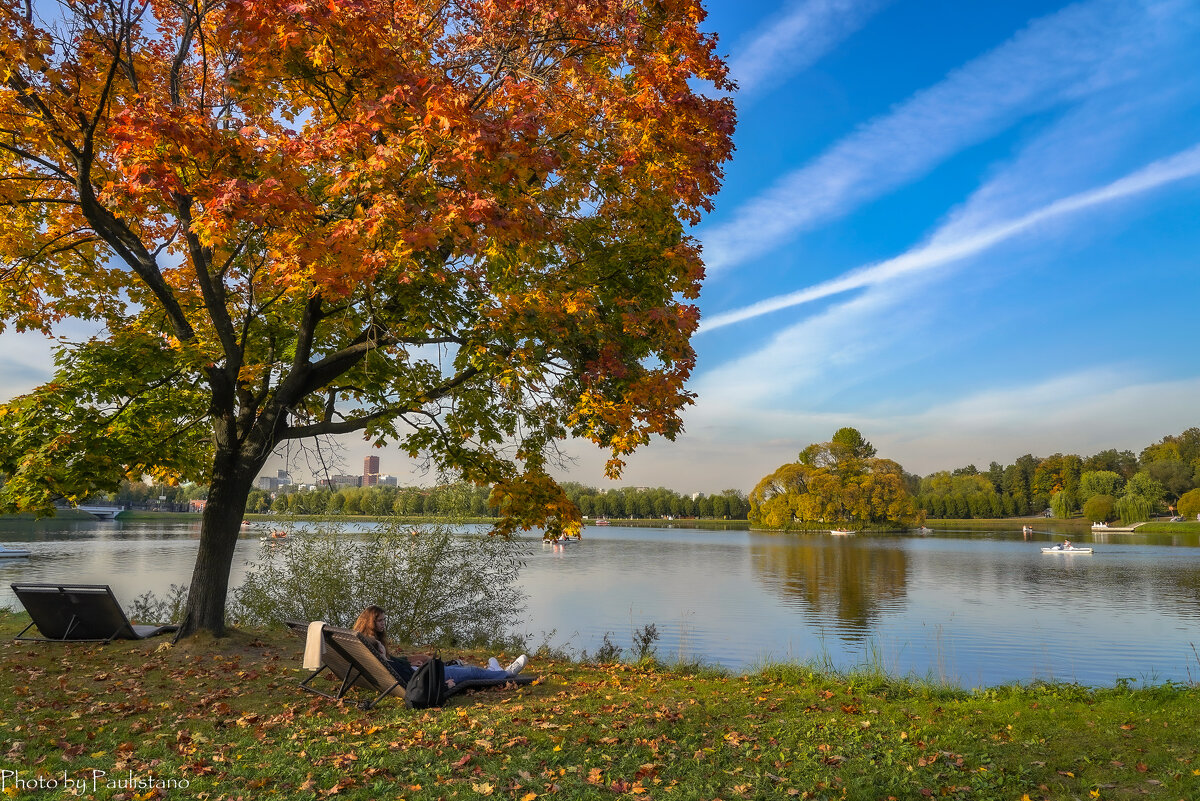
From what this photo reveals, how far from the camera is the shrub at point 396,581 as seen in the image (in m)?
12.6

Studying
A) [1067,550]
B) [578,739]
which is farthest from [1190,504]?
[578,739]

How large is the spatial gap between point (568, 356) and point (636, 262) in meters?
1.52

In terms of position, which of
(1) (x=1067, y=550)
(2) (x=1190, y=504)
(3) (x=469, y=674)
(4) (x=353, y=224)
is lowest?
(1) (x=1067, y=550)

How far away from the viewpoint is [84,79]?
773 centimetres

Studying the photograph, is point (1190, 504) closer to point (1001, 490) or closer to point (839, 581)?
point (1001, 490)

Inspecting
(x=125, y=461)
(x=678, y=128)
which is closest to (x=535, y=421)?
(x=678, y=128)

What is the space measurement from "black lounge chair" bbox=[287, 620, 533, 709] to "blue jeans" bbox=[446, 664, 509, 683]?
0.13ft

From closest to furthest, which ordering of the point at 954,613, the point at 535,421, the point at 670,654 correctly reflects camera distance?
the point at 535,421, the point at 670,654, the point at 954,613

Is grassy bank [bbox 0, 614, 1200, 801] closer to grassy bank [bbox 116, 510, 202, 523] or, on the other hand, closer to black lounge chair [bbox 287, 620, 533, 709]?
black lounge chair [bbox 287, 620, 533, 709]

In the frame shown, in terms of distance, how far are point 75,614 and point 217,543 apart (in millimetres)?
1787

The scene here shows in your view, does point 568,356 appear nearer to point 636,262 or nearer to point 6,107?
point 636,262

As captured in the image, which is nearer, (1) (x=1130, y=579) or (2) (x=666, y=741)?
(2) (x=666, y=741)

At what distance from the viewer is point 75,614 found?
873 cm

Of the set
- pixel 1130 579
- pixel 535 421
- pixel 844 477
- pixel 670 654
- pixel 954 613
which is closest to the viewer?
pixel 535 421
